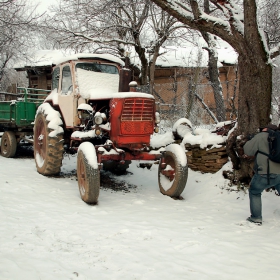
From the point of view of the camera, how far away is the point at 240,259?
10.7 feet

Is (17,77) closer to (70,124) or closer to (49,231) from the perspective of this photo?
(70,124)

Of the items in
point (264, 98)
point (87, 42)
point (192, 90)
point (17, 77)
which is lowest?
point (264, 98)

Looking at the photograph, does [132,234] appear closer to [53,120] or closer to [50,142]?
[50,142]

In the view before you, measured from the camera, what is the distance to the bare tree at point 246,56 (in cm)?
539

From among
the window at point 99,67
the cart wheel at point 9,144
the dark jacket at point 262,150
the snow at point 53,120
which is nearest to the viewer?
the dark jacket at point 262,150

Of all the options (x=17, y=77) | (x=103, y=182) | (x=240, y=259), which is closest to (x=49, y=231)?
(x=240, y=259)

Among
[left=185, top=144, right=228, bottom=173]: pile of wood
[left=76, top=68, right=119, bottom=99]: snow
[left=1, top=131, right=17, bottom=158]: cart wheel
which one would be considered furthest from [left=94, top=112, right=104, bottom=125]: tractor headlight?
[left=1, top=131, right=17, bottom=158]: cart wheel

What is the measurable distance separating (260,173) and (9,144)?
6880 mm

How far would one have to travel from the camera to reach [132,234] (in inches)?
149

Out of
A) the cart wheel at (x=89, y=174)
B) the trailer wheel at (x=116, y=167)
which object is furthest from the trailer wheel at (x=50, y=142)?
the trailer wheel at (x=116, y=167)

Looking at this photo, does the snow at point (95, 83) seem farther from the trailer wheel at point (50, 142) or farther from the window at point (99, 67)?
the trailer wheel at point (50, 142)

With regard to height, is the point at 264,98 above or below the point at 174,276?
above

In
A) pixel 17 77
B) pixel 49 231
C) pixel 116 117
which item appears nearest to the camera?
pixel 49 231

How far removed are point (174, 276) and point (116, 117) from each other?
3096mm
